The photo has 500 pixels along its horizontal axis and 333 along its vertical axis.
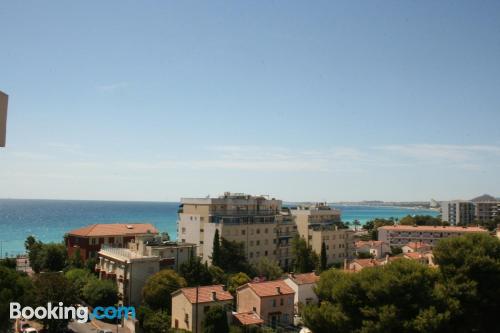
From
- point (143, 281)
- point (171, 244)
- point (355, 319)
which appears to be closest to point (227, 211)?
point (171, 244)

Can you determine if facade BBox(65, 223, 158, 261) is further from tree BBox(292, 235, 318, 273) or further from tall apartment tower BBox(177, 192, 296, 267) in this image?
tree BBox(292, 235, 318, 273)

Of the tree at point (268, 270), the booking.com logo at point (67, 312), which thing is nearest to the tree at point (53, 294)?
the booking.com logo at point (67, 312)

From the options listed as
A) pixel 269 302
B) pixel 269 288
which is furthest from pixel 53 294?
pixel 269 288

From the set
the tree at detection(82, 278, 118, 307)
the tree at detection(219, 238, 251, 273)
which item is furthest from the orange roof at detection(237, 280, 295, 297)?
the tree at detection(219, 238, 251, 273)

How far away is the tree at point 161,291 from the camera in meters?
33.1

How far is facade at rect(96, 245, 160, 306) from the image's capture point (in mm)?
36062

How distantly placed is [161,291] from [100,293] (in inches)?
209

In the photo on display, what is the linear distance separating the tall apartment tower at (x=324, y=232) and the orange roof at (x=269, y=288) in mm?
23059

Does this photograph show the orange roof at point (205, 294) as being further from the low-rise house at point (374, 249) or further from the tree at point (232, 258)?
the low-rise house at point (374, 249)

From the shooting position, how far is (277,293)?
34.6 metres

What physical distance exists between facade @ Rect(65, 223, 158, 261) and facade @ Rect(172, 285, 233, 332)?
1755cm

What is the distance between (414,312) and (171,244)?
81.0 ft

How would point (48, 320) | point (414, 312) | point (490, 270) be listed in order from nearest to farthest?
point (414, 312), point (490, 270), point (48, 320)

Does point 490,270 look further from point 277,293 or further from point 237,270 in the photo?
point 237,270
